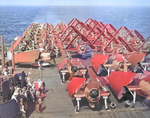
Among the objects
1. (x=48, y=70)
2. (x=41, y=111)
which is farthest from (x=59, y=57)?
(x=41, y=111)

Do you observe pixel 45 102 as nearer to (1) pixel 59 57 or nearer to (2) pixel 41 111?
A: (2) pixel 41 111

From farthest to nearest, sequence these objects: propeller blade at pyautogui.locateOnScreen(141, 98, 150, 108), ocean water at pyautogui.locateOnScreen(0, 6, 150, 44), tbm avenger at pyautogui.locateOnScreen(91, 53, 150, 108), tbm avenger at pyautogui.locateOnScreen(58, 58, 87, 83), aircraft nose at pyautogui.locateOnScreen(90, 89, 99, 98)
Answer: ocean water at pyautogui.locateOnScreen(0, 6, 150, 44), tbm avenger at pyautogui.locateOnScreen(58, 58, 87, 83), propeller blade at pyautogui.locateOnScreen(141, 98, 150, 108), tbm avenger at pyautogui.locateOnScreen(91, 53, 150, 108), aircraft nose at pyautogui.locateOnScreen(90, 89, 99, 98)

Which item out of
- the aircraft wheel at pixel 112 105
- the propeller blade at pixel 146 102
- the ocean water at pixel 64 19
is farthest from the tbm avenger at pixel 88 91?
the ocean water at pixel 64 19

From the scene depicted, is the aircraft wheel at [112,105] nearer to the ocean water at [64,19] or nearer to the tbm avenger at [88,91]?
the tbm avenger at [88,91]

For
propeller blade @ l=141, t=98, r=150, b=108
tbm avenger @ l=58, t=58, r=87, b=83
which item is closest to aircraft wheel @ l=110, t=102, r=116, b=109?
propeller blade @ l=141, t=98, r=150, b=108

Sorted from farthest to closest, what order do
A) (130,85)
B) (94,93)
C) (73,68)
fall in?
(73,68) → (130,85) → (94,93)

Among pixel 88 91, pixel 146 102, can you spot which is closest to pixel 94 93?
pixel 88 91

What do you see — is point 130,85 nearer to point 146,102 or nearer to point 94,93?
point 146,102

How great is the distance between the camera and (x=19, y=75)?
1562cm

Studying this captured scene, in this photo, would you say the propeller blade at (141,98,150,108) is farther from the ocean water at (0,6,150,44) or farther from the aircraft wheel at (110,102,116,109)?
the ocean water at (0,6,150,44)

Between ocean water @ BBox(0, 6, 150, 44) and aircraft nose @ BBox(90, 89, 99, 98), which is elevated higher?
ocean water @ BBox(0, 6, 150, 44)

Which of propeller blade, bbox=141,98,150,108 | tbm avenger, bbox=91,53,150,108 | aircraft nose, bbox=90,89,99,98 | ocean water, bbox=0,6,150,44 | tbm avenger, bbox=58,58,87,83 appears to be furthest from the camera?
ocean water, bbox=0,6,150,44

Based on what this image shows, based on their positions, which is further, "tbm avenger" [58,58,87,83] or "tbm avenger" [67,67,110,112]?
"tbm avenger" [58,58,87,83]

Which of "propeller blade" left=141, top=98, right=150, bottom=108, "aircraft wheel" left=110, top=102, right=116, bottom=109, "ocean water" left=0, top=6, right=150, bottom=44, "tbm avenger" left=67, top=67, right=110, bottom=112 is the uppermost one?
"ocean water" left=0, top=6, right=150, bottom=44
